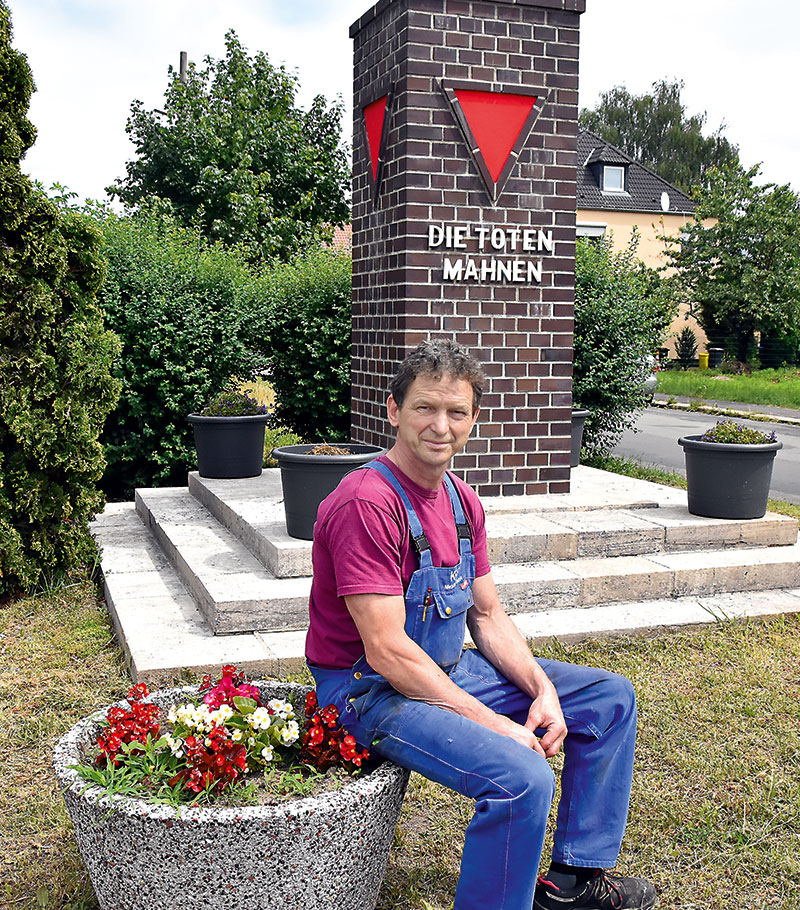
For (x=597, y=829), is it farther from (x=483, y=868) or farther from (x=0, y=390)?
(x=0, y=390)

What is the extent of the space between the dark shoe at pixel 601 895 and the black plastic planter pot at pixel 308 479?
9.14 ft

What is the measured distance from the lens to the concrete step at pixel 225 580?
477 centimetres

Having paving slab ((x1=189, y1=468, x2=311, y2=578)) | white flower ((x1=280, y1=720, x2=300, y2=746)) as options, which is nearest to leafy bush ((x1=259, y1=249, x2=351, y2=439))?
paving slab ((x1=189, y1=468, x2=311, y2=578))

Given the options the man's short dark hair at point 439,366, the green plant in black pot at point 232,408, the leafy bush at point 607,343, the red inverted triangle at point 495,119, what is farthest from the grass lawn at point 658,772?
the leafy bush at point 607,343

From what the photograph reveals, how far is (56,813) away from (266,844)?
1.37 m

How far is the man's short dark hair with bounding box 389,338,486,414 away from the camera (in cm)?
279

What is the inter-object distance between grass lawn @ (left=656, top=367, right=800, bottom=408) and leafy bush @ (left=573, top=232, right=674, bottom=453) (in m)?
10.8

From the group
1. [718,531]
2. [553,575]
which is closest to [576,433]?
[718,531]

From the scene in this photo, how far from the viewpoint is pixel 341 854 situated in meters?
2.44

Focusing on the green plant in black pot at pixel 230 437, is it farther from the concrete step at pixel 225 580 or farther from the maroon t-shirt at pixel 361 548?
the maroon t-shirt at pixel 361 548

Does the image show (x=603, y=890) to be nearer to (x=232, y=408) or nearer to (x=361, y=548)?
(x=361, y=548)

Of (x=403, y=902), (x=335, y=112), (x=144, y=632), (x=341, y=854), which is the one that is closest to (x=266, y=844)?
(x=341, y=854)

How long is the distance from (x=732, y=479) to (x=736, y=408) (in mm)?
13898

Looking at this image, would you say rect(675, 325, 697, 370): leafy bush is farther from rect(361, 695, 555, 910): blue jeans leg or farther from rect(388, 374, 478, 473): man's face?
rect(361, 695, 555, 910): blue jeans leg
